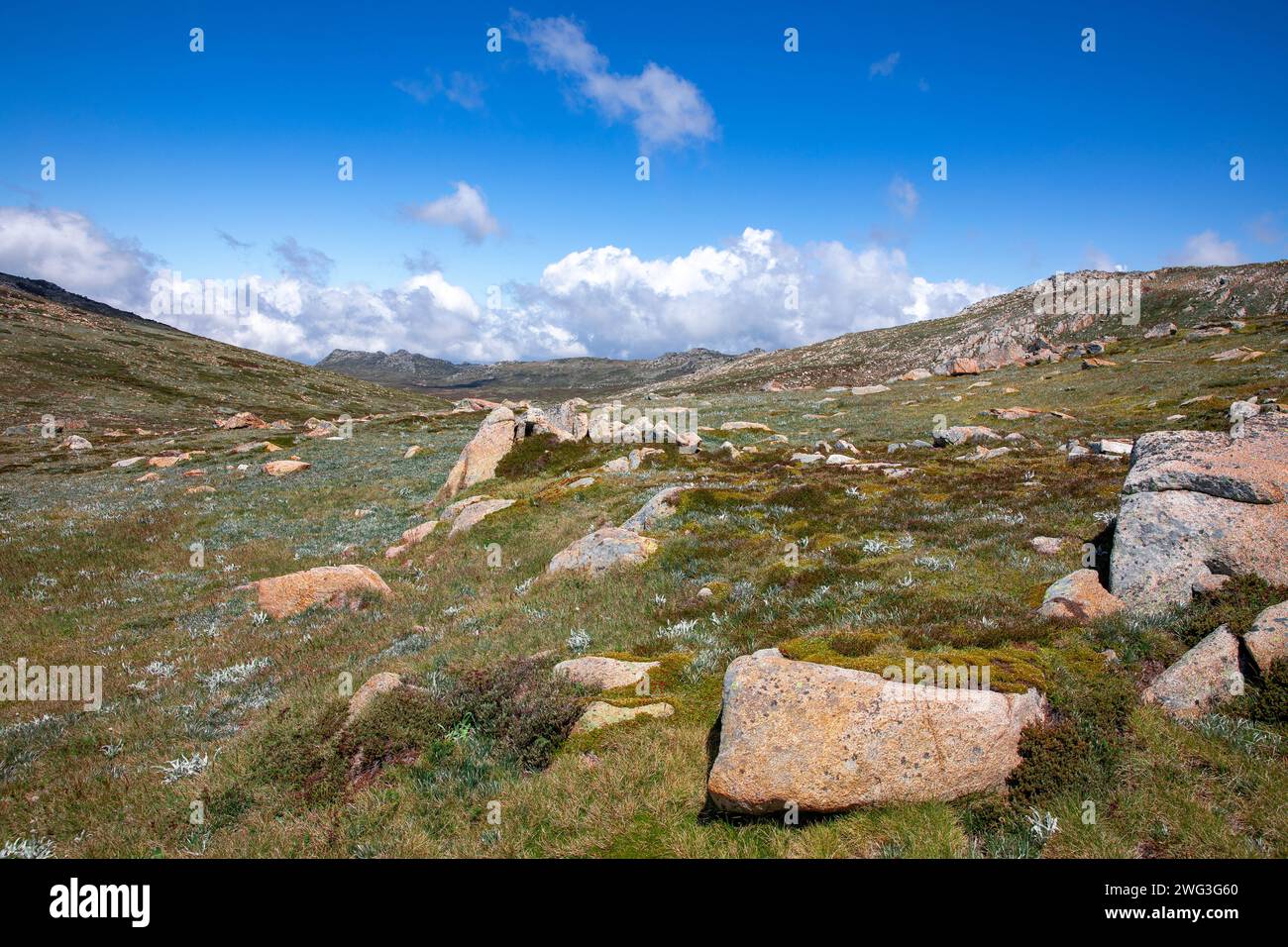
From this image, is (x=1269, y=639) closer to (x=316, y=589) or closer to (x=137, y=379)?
(x=316, y=589)

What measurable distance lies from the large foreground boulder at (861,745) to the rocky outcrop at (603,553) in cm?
881

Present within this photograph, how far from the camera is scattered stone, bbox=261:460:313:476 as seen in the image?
130 feet

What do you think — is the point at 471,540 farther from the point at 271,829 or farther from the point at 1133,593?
the point at 1133,593

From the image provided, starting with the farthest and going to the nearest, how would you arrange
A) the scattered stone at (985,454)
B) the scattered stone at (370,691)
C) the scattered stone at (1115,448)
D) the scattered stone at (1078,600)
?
1. the scattered stone at (985,454)
2. the scattered stone at (1115,448)
3. the scattered stone at (370,691)
4. the scattered stone at (1078,600)

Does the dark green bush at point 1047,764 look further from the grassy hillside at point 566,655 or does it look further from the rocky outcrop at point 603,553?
the rocky outcrop at point 603,553

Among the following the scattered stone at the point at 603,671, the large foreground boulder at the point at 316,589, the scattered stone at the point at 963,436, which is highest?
the scattered stone at the point at 963,436

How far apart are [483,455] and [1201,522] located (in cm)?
2789

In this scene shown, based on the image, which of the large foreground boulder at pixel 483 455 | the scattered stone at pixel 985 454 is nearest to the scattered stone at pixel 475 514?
the large foreground boulder at pixel 483 455

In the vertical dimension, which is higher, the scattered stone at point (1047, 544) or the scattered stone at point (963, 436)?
the scattered stone at point (963, 436)

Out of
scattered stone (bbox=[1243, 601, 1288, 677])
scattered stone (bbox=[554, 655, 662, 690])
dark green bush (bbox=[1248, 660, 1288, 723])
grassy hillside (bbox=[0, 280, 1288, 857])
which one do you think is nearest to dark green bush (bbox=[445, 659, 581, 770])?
grassy hillside (bbox=[0, 280, 1288, 857])

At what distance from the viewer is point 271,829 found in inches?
287

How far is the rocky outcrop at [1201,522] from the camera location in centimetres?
912

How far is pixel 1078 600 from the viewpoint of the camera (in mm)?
9352
